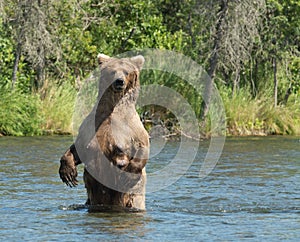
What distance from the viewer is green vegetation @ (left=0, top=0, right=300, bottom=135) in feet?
72.0

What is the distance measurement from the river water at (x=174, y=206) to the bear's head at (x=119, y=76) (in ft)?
3.81

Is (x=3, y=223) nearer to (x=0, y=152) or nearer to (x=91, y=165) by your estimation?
(x=91, y=165)

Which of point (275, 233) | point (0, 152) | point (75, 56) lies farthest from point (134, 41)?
point (275, 233)

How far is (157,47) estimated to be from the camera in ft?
81.7

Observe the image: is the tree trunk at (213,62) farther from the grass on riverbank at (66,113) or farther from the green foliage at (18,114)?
the green foliage at (18,114)

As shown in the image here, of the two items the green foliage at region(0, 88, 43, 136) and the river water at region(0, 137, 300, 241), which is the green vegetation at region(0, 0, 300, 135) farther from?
the river water at region(0, 137, 300, 241)

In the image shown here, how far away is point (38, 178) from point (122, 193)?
13.7 ft

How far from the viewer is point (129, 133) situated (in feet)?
25.0

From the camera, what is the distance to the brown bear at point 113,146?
24.6ft

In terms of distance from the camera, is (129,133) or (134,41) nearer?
(129,133)

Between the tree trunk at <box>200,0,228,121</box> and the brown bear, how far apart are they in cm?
1470

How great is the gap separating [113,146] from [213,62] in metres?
16.2

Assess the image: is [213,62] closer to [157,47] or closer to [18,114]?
[157,47]

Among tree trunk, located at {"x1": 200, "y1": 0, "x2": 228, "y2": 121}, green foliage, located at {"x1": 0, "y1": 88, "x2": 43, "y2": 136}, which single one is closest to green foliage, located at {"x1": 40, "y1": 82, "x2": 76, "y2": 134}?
green foliage, located at {"x1": 0, "y1": 88, "x2": 43, "y2": 136}
